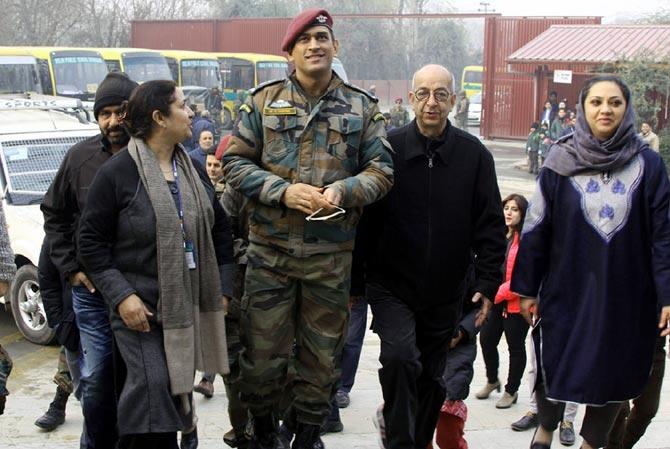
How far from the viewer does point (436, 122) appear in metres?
4.83

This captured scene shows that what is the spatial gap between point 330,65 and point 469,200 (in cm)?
95

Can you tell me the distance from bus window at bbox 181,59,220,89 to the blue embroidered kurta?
3148 cm

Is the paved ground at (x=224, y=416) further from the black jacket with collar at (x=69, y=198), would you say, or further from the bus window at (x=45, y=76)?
the bus window at (x=45, y=76)

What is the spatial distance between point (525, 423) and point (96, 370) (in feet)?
9.40

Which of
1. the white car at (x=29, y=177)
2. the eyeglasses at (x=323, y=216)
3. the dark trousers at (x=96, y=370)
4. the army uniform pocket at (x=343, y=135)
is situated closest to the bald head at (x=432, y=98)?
the army uniform pocket at (x=343, y=135)

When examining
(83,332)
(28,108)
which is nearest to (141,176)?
(83,332)

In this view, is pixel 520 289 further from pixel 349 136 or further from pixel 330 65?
pixel 330 65

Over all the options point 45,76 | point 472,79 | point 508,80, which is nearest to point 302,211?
point 45,76

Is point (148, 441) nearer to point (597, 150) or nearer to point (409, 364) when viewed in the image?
point (409, 364)

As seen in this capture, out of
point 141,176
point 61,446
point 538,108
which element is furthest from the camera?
point 538,108

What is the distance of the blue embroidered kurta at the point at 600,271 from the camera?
174 inches

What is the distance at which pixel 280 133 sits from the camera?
4.55 m

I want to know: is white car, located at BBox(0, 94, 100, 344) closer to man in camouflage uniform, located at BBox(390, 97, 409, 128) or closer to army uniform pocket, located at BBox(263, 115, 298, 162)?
army uniform pocket, located at BBox(263, 115, 298, 162)

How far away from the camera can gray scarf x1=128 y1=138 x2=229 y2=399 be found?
4164 mm
